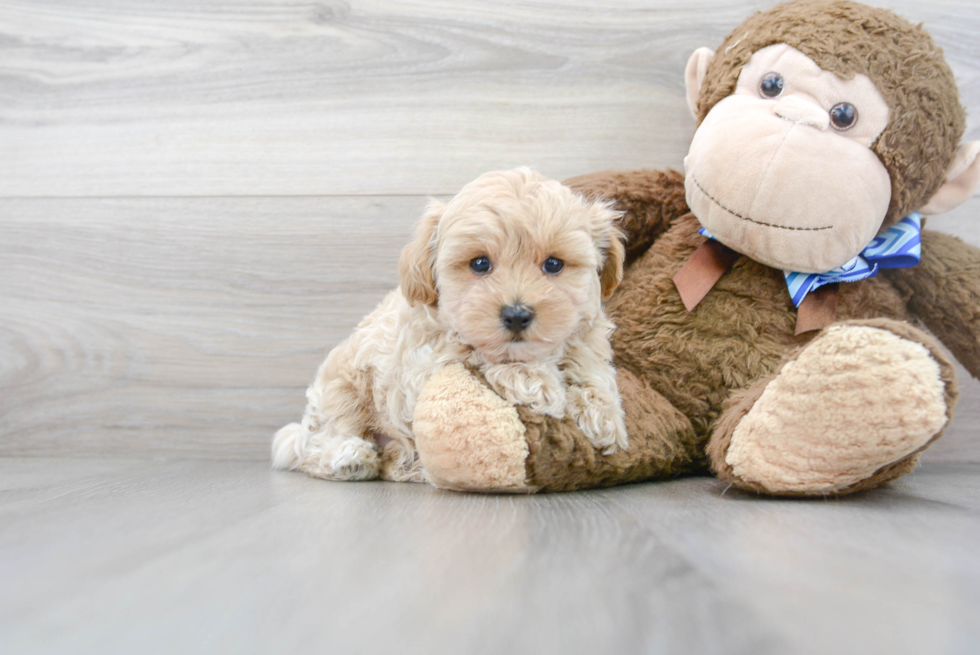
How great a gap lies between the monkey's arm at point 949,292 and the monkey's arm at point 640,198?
344 mm

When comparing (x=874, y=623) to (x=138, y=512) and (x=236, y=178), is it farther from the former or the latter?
(x=236, y=178)

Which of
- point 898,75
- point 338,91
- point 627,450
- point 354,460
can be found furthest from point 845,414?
point 338,91

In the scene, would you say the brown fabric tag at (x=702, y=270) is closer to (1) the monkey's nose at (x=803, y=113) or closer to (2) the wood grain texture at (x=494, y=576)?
(1) the monkey's nose at (x=803, y=113)

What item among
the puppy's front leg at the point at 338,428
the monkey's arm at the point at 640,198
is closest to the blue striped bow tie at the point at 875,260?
the monkey's arm at the point at 640,198

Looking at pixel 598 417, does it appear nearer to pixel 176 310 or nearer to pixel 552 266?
pixel 552 266

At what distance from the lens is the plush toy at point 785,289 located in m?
0.74

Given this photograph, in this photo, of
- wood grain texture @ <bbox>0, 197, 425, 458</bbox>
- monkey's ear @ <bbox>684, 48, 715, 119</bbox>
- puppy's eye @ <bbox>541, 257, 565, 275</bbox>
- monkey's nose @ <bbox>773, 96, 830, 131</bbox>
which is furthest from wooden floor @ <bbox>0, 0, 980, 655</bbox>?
puppy's eye @ <bbox>541, 257, 565, 275</bbox>

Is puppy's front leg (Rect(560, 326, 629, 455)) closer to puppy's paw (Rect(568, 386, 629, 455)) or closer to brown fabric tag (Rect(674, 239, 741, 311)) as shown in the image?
puppy's paw (Rect(568, 386, 629, 455))

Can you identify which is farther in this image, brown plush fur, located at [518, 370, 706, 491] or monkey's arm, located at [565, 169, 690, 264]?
monkey's arm, located at [565, 169, 690, 264]

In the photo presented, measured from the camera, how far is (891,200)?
0.93 meters

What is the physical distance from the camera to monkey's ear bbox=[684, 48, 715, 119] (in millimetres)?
1101

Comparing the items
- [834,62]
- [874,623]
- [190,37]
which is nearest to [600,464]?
[874,623]

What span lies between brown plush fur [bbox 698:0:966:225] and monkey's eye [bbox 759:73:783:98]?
5cm

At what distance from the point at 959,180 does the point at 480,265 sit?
0.72m
